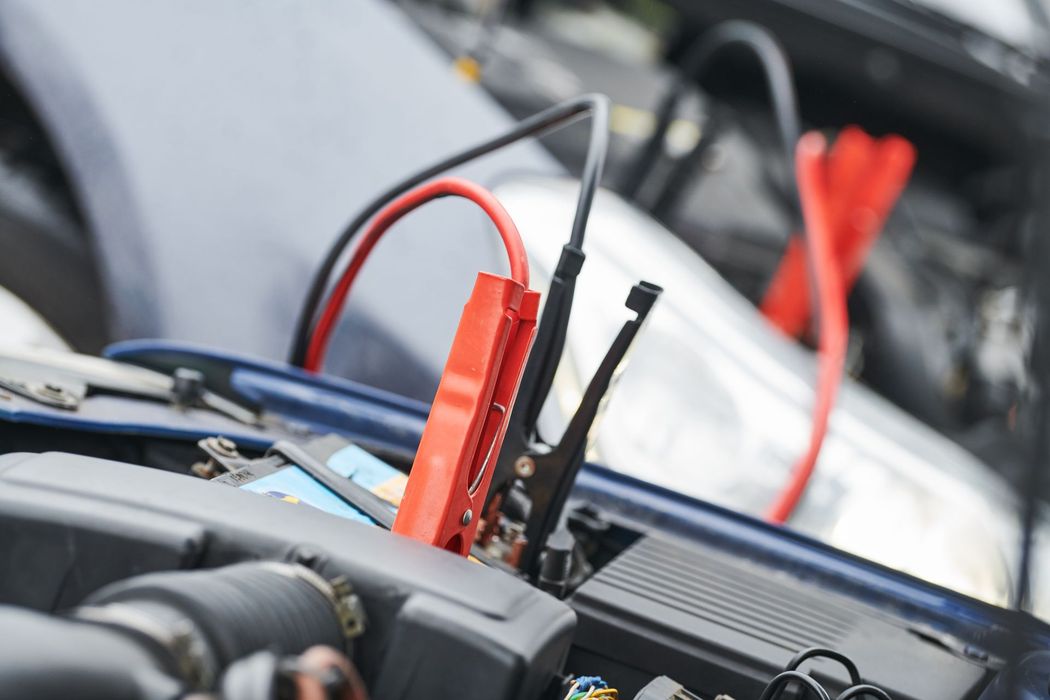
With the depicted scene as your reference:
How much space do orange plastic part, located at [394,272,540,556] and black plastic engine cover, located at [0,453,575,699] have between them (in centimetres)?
8

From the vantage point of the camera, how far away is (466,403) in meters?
0.65

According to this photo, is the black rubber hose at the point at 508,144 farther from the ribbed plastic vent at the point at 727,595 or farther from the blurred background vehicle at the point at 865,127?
the blurred background vehicle at the point at 865,127

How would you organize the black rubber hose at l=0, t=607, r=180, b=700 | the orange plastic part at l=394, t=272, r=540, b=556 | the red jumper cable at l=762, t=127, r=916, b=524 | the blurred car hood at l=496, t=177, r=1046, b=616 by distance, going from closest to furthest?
the black rubber hose at l=0, t=607, r=180, b=700, the orange plastic part at l=394, t=272, r=540, b=556, the blurred car hood at l=496, t=177, r=1046, b=616, the red jumper cable at l=762, t=127, r=916, b=524

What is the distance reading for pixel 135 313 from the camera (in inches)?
50.7

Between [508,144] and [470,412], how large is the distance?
1.55 feet

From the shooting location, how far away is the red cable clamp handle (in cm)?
65

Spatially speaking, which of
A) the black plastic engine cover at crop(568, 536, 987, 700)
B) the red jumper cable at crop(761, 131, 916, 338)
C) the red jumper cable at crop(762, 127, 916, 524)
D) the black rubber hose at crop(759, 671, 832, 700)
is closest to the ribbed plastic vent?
the black plastic engine cover at crop(568, 536, 987, 700)

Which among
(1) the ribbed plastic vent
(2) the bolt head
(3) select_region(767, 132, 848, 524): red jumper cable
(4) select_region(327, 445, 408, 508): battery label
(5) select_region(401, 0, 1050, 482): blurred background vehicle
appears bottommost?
Answer: (4) select_region(327, 445, 408, 508): battery label

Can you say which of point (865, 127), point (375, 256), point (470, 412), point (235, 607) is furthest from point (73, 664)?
point (865, 127)

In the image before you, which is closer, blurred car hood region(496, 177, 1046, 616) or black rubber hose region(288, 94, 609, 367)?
black rubber hose region(288, 94, 609, 367)

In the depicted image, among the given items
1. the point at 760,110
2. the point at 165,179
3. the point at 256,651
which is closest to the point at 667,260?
the point at 165,179

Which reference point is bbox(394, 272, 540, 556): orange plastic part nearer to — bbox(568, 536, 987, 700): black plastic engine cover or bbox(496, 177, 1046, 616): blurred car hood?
bbox(568, 536, 987, 700): black plastic engine cover

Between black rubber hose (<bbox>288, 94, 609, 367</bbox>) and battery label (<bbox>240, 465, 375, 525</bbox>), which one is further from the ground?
black rubber hose (<bbox>288, 94, 609, 367</bbox>)

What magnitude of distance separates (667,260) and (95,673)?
1.32 meters
